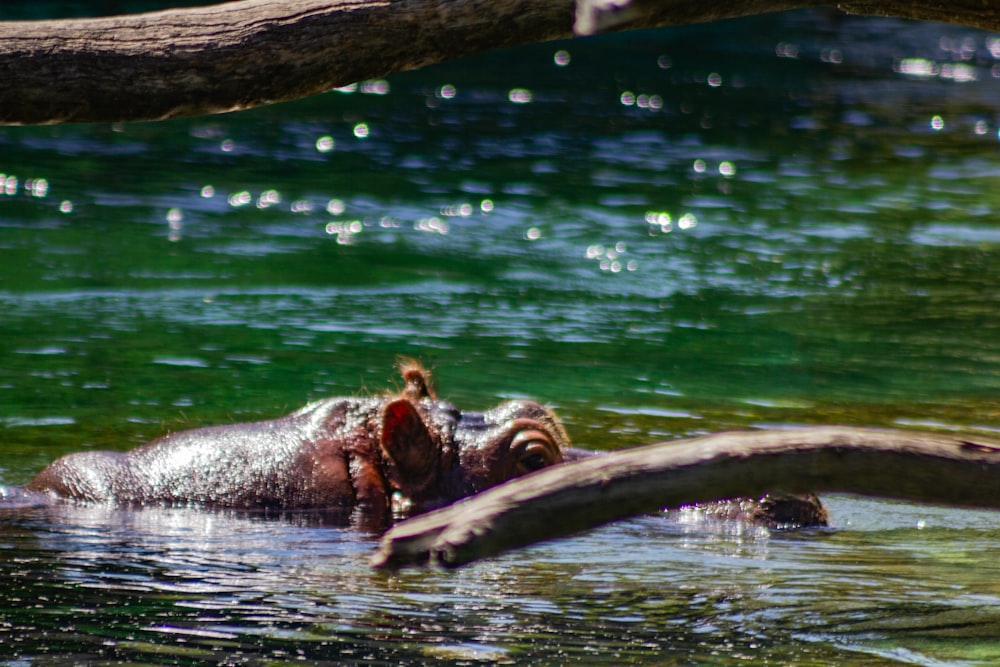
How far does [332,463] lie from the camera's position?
533 cm

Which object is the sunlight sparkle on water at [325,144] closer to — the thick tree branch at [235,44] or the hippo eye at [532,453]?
the hippo eye at [532,453]

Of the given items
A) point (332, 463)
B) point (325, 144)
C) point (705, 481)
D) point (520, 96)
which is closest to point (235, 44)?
point (705, 481)

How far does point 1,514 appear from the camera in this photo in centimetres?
525

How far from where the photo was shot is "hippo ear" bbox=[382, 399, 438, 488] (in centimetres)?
505

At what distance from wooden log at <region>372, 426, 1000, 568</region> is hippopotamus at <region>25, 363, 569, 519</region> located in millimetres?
2753

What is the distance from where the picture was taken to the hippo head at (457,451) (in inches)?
203

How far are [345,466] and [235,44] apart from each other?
7.67 ft

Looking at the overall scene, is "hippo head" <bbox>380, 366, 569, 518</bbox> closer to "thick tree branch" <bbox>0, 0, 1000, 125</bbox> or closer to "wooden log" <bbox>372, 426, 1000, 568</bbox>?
"thick tree branch" <bbox>0, 0, 1000, 125</bbox>

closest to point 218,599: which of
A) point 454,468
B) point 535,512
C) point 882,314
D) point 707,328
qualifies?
point 454,468

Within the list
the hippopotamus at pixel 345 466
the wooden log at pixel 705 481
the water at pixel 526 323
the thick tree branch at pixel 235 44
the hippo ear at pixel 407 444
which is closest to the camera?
the wooden log at pixel 705 481

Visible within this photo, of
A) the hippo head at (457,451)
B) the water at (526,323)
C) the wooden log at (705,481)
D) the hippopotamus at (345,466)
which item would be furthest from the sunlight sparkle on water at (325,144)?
the wooden log at (705,481)

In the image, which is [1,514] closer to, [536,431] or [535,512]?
[536,431]

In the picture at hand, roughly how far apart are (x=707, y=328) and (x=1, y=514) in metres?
5.63

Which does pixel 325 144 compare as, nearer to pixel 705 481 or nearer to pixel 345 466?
pixel 345 466
